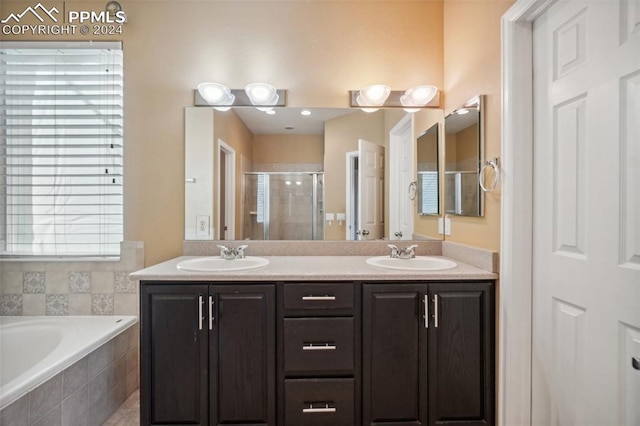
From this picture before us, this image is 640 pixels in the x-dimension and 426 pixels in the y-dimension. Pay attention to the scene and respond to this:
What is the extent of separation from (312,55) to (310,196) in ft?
3.32

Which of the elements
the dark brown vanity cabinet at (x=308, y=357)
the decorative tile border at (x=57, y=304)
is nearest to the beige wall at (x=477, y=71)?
the dark brown vanity cabinet at (x=308, y=357)

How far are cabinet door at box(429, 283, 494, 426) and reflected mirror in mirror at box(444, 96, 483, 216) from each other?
0.48m

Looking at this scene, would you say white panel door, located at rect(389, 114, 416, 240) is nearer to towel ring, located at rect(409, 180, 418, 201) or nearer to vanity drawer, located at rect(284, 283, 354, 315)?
towel ring, located at rect(409, 180, 418, 201)

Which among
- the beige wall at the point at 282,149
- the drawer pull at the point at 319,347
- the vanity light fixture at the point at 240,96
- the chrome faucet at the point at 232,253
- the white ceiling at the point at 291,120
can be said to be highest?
the vanity light fixture at the point at 240,96

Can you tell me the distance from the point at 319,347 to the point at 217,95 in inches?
68.3

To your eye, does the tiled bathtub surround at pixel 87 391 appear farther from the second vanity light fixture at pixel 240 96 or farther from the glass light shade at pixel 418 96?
the glass light shade at pixel 418 96

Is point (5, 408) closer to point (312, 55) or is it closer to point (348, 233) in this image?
point (348, 233)

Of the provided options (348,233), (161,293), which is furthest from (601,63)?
(161,293)

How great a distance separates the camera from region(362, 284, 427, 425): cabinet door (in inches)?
58.3

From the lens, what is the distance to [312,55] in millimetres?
2121

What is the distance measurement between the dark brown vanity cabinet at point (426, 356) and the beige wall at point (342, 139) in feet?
2.88

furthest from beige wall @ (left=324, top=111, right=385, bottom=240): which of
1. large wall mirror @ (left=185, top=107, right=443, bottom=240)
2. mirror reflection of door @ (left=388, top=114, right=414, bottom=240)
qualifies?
mirror reflection of door @ (left=388, top=114, right=414, bottom=240)

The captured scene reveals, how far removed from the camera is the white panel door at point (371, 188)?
212cm

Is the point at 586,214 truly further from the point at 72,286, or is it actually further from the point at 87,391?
the point at 72,286
